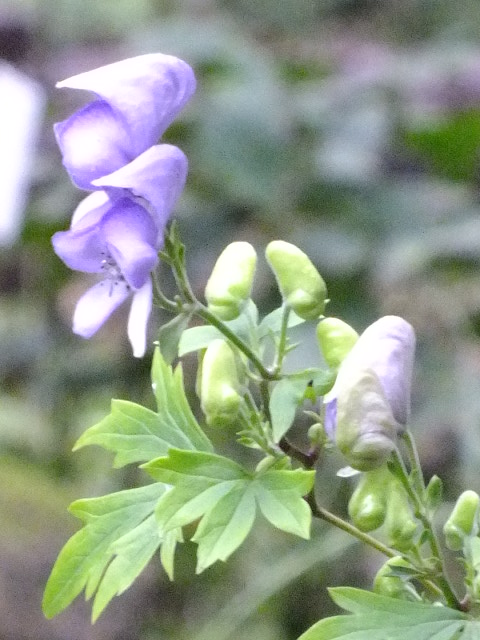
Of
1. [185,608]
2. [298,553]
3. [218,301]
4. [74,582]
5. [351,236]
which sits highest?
[218,301]

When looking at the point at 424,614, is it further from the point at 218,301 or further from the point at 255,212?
the point at 255,212

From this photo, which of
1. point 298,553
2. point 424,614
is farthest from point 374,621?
point 298,553

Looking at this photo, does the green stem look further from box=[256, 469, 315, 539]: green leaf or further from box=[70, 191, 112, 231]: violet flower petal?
box=[70, 191, 112, 231]: violet flower petal

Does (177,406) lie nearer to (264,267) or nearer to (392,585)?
(392,585)

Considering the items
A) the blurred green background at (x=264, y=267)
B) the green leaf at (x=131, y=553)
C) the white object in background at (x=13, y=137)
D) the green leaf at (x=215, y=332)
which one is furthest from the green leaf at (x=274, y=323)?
the white object in background at (x=13, y=137)

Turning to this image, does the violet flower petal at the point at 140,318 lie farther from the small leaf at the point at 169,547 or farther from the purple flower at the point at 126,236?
the small leaf at the point at 169,547

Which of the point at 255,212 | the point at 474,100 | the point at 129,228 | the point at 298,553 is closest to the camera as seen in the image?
the point at 129,228

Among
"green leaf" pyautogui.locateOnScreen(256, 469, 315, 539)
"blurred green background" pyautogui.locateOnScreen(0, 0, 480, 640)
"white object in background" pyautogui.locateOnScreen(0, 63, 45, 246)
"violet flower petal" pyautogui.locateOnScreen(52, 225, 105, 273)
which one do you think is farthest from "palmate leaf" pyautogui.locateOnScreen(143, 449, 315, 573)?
"white object in background" pyautogui.locateOnScreen(0, 63, 45, 246)
